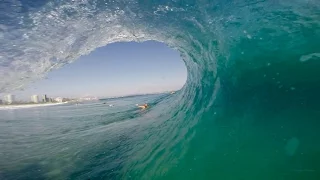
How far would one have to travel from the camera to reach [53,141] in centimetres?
933

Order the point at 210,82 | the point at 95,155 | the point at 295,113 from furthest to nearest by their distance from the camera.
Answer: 1. the point at 210,82
2. the point at 95,155
3. the point at 295,113

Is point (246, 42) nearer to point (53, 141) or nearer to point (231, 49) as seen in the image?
point (231, 49)

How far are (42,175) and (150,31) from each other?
16.1 ft

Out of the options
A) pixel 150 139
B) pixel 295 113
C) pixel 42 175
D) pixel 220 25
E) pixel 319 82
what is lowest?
pixel 42 175

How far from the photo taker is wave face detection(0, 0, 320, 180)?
5.02m

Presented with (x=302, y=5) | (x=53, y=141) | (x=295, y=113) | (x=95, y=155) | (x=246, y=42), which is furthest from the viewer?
(x=53, y=141)

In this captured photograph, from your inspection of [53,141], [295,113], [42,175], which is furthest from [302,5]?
[53,141]

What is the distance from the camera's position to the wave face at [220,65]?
502 centimetres

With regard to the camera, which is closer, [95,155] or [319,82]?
→ [319,82]

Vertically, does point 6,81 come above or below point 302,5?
below

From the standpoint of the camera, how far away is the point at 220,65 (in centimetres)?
689

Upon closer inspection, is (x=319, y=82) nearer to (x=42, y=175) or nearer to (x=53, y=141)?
(x=42, y=175)

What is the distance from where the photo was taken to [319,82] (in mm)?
6004

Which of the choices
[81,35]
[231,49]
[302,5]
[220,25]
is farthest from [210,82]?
[81,35]
